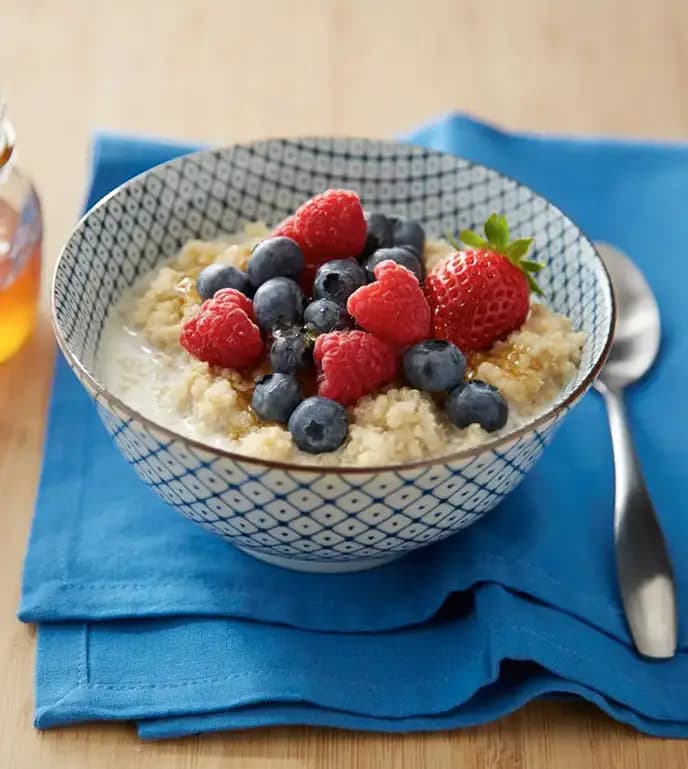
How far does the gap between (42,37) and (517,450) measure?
1607 millimetres

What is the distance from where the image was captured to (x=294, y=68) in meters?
2.29

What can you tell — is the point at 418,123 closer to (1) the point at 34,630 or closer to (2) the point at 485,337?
(2) the point at 485,337

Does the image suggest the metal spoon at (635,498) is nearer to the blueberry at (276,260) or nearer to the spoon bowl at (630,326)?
the spoon bowl at (630,326)

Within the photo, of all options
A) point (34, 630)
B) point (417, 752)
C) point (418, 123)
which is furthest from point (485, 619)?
point (418, 123)

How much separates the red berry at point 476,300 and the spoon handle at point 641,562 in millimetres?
272

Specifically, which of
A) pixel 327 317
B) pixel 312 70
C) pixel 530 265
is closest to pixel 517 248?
pixel 530 265

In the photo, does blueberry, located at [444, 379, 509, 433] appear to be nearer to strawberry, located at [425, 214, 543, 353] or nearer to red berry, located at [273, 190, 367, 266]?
strawberry, located at [425, 214, 543, 353]

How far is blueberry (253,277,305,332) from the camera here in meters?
1.29

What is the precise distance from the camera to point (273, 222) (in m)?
1.70

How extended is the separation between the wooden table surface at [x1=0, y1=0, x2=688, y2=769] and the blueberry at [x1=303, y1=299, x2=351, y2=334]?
562 mm

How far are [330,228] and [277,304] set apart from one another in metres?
0.14

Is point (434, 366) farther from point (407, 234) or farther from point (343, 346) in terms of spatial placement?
point (407, 234)

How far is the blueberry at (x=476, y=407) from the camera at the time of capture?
4.02 feet

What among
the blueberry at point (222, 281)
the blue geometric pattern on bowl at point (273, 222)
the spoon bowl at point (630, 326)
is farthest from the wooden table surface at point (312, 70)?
the spoon bowl at point (630, 326)
